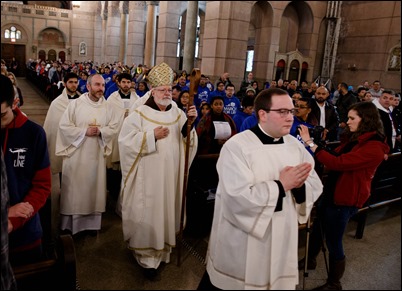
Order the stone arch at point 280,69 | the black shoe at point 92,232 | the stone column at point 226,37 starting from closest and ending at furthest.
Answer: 1. the black shoe at point 92,232
2. the stone column at point 226,37
3. the stone arch at point 280,69

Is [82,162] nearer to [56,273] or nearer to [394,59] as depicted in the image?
[56,273]

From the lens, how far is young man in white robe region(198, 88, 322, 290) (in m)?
2.12

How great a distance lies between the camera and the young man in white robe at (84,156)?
3990 mm

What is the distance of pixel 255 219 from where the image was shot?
2.11 meters

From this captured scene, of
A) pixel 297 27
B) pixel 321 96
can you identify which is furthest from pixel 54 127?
pixel 297 27

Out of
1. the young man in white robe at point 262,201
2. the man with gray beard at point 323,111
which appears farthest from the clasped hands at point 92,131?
the man with gray beard at point 323,111

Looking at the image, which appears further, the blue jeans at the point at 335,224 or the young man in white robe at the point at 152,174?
the young man in white robe at the point at 152,174

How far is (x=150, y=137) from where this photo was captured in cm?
331

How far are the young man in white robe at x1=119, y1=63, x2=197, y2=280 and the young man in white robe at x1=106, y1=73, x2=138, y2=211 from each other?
4.19 ft

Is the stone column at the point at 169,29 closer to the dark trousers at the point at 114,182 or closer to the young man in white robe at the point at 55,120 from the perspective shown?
the dark trousers at the point at 114,182

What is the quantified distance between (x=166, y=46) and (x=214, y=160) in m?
12.8

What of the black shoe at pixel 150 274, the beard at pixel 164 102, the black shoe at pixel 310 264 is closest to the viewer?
the black shoe at pixel 150 274

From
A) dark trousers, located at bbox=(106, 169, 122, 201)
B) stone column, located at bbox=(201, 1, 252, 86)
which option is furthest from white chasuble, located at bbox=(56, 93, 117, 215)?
stone column, located at bbox=(201, 1, 252, 86)

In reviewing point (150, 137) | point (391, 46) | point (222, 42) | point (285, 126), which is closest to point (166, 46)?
point (222, 42)
